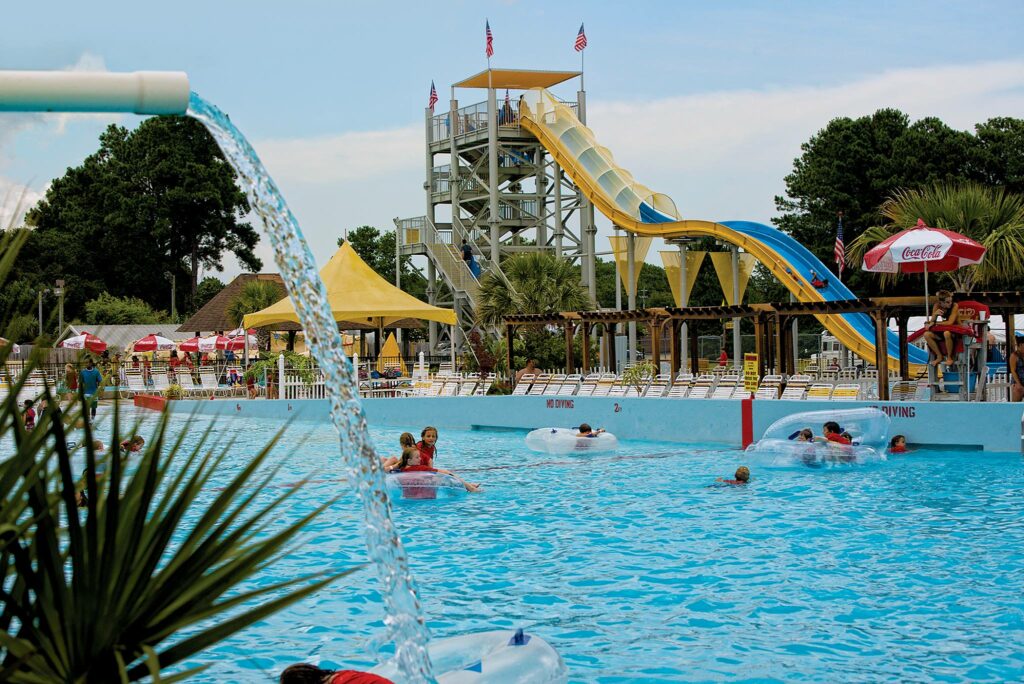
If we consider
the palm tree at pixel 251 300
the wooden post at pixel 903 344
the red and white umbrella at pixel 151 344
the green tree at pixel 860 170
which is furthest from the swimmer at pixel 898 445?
the palm tree at pixel 251 300

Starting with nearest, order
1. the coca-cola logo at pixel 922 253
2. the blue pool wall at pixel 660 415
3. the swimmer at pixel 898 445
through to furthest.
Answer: the swimmer at pixel 898 445, the blue pool wall at pixel 660 415, the coca-cola logo at pixel 922 253

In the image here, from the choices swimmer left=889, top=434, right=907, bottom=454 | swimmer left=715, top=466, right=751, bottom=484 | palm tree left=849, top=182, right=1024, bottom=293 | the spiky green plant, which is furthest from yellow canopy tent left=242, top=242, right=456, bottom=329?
the spiky green plant

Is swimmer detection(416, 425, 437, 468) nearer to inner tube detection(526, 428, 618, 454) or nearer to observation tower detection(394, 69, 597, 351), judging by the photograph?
inner tube detection(526, 428, 618, 454)

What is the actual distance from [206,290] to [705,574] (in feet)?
209

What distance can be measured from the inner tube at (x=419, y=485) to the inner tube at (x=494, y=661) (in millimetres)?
6837

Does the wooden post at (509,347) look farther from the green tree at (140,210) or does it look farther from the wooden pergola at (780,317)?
the green tree at (140,210)

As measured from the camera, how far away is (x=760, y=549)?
1048 cm

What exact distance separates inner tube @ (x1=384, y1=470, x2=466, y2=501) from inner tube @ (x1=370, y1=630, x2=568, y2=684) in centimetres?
684

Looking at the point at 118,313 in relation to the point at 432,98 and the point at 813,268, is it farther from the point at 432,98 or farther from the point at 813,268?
the point at 813,268

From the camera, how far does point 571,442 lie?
1786cm

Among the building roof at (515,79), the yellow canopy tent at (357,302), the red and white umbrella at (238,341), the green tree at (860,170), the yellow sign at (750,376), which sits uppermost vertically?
the building roof at (515,79)

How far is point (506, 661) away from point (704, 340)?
37.8m

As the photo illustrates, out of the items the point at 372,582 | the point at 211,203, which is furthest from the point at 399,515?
the point at 211,203

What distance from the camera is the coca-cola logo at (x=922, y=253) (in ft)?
55.7
